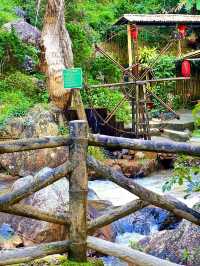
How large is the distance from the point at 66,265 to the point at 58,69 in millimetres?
10587

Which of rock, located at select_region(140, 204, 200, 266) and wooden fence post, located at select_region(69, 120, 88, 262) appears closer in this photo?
wooden fence post, located at select_region(69, 120, 88, 262)

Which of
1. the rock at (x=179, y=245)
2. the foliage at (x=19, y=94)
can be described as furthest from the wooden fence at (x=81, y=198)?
the foliage at (x=19, y=94)

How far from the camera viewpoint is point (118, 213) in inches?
133

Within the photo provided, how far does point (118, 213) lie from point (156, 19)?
13.0 metres

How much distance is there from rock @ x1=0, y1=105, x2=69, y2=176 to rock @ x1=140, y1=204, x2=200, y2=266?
19.4 feet

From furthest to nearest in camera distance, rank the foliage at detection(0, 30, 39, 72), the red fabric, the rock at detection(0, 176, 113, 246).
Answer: the red fabric → the foliage at detection(0, 30, 39, 72) → the rock at detection(0, 176, 113, 246)

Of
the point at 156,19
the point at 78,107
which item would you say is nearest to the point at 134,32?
the point at 156,19

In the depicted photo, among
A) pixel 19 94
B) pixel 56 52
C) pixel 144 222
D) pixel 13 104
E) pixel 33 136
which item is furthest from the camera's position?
pixel 56 52

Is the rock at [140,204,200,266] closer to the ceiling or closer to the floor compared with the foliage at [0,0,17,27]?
closer to the floor

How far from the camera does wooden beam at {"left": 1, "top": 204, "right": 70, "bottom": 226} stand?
321cm

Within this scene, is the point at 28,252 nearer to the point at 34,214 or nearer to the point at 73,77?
the point at 34,214

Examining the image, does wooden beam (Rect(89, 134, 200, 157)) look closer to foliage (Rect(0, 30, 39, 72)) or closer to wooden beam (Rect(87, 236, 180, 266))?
wooden beam (Rect(87, 236, 180, 266))

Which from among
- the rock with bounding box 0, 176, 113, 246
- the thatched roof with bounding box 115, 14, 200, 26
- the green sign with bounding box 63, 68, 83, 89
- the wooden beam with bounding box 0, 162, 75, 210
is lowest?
the rock with bounding box 0, 176, 113, 246

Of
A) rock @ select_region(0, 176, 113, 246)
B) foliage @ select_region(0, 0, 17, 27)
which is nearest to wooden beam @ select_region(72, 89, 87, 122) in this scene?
rock @ select_region(0, 176, 113, 246)
